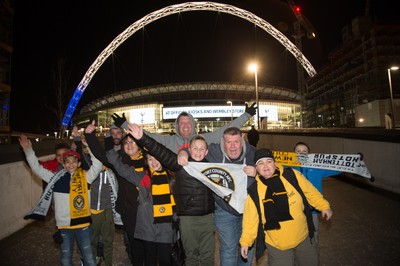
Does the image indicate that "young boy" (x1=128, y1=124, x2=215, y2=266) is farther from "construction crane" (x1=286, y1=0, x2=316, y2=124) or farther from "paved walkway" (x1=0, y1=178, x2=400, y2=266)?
"construction crane" (x1=286, y1=0, x2=316, y2=124)

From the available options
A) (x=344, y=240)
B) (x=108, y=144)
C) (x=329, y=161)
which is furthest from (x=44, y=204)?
(x=344, y=240)

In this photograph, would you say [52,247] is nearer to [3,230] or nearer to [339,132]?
[3,230]

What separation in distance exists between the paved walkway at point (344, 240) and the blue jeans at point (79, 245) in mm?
723

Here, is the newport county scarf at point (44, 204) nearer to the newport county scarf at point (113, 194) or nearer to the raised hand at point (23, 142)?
the raised hand at point (23, 142)

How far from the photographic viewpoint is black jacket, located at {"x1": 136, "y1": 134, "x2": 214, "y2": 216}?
3361mm

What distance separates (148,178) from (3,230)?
3786 mm

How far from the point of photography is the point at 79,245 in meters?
3.61

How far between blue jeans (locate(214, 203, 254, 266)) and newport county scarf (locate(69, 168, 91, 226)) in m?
1.82

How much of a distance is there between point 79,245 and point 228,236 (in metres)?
2.03

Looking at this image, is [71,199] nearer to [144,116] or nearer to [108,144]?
[108,144]

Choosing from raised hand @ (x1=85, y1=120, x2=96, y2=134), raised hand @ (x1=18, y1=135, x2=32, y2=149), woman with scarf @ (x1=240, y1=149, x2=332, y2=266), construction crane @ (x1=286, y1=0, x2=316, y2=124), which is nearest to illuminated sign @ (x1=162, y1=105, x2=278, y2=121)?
construction crane @ (x1=286, y1=0, x2=316, y2=124)

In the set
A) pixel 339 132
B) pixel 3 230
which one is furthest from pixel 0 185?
pixel 339 132

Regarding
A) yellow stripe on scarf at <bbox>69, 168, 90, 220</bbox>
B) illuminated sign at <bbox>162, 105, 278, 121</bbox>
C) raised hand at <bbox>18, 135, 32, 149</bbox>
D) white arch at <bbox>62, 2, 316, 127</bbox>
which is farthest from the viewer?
illuminated sign at <bbox>162, 105, 278, 121</bbox>

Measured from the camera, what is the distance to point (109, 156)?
3.68m
